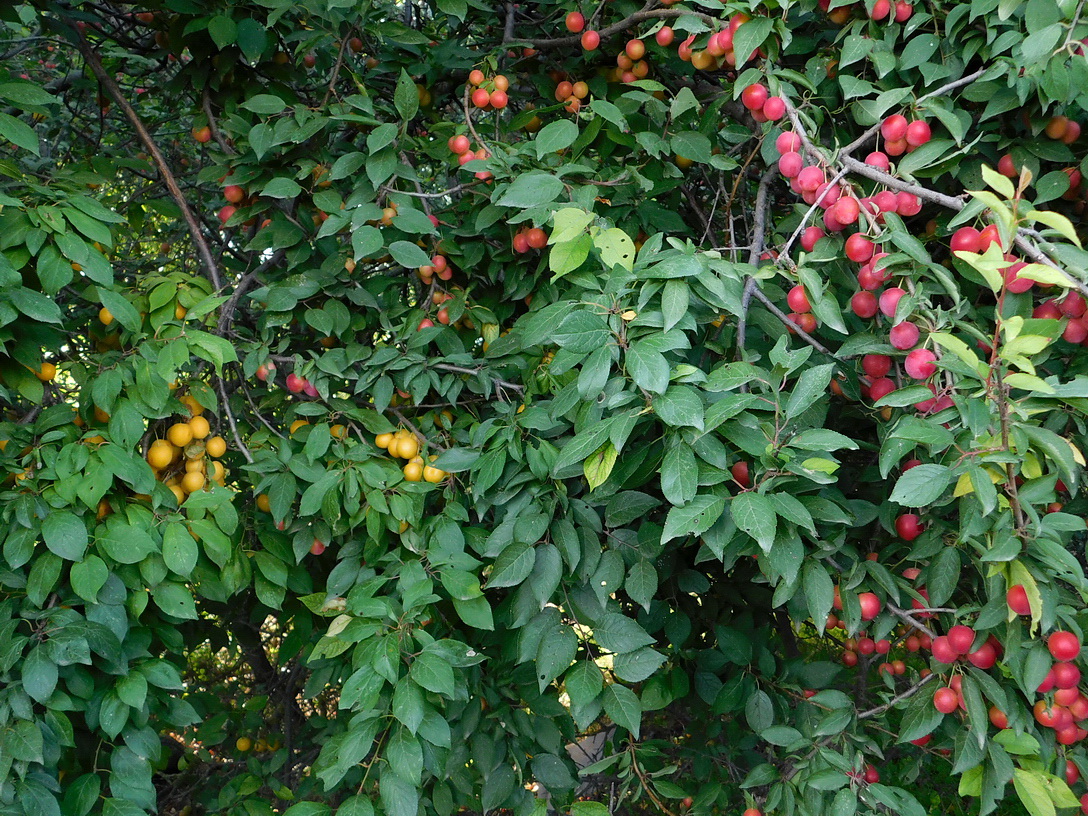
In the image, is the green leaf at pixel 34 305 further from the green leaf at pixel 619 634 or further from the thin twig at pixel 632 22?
the thin twig at pixel 632 22

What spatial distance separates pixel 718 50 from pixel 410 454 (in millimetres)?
1027

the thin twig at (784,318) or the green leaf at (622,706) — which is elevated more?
the thin twig at (784,318)

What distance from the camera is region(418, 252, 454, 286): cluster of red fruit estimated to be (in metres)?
1.96

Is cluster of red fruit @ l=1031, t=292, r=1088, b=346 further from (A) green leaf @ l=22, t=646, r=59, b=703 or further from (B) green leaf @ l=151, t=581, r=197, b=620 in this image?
(A) green leaf @ l=22, t=646, r=59, b=703

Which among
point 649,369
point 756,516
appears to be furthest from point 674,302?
point 756,516

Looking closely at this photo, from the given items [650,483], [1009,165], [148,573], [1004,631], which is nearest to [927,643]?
[1004,631]

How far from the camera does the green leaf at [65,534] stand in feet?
4.78

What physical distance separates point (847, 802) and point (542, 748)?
0.67 meters

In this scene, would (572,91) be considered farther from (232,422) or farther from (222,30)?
(232,422)

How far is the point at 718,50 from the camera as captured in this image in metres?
1.66

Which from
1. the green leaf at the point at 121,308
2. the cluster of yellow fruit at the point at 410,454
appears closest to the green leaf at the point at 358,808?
the cluster of yellow fruit at the point at 410,454

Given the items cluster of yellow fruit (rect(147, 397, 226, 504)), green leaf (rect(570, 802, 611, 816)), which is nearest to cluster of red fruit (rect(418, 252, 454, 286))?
cluster of yellow fruit (rect(147, 397, 226, 504))

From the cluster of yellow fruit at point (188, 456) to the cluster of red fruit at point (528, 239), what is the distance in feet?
2.46

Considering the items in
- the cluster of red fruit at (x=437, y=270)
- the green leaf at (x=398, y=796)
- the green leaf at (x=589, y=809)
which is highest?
the cluster of red fruit at (x=437, y=270)
